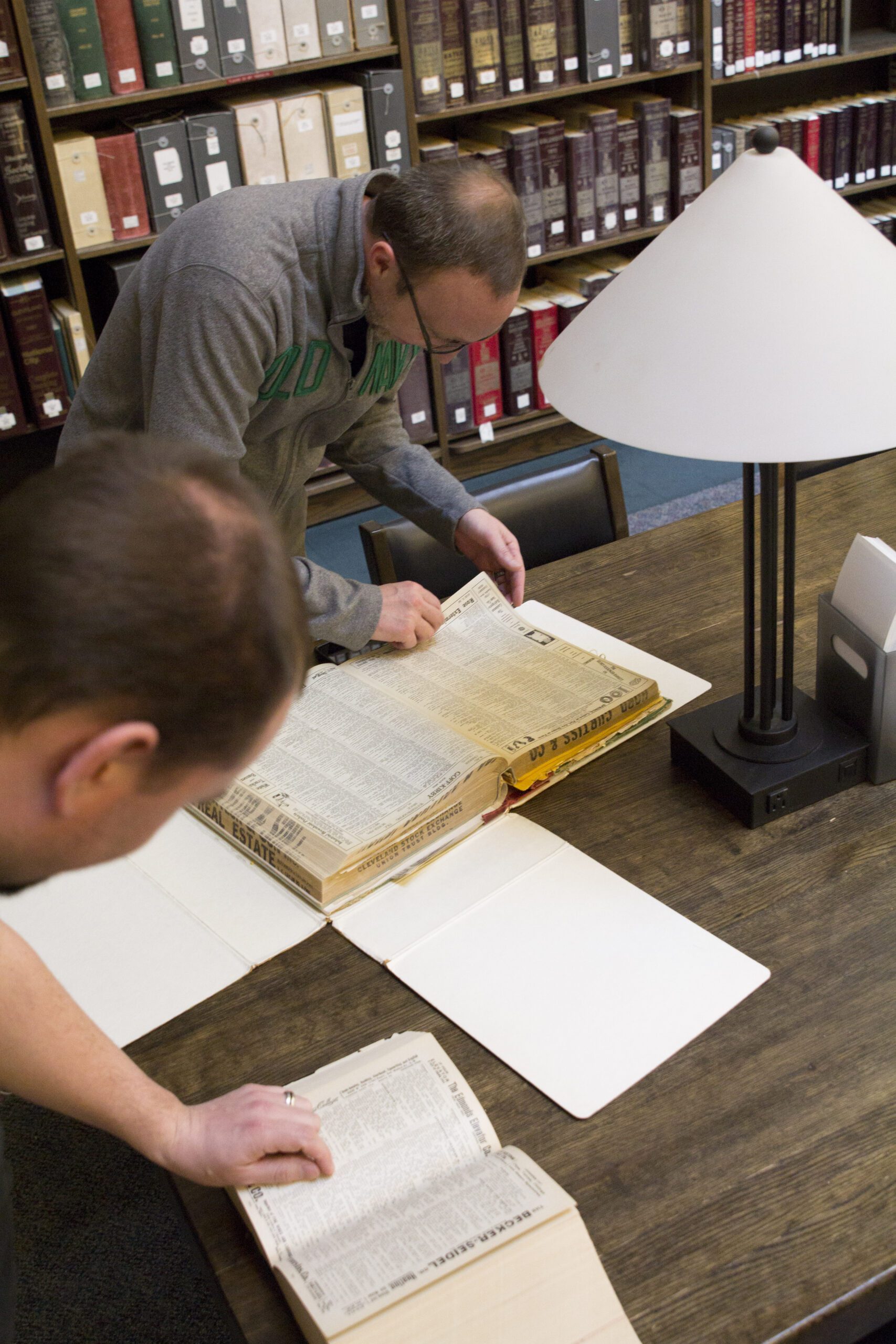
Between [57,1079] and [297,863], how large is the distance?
36 centimetres

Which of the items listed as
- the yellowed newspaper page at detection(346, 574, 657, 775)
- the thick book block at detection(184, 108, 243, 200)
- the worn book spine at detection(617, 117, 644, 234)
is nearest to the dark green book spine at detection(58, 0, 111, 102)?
the thick book block at detection(184, 108, 243, 200)

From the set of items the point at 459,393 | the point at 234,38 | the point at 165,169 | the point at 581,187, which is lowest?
the point at 459,393

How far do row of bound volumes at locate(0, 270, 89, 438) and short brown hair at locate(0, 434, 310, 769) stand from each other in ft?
8.47

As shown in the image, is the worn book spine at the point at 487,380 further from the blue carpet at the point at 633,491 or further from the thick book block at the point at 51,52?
the thick book block at the point at 51,52

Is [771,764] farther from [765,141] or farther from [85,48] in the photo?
[85,48]

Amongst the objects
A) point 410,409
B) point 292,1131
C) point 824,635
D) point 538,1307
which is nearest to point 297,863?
point 292,1131

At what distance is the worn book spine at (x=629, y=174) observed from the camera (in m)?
3.52

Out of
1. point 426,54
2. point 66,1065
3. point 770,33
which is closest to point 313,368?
point 66,1065

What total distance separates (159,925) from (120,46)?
2.42 meters

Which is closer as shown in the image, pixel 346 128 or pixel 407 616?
pixel 407 616

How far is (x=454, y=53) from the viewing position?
3.21 meters

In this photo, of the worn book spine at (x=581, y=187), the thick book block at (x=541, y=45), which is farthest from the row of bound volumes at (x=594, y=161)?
the thick book block at (x=541, y=45)

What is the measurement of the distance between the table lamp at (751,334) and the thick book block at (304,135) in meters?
2.24

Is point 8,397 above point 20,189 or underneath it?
underneath
